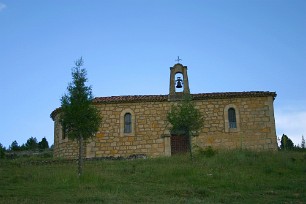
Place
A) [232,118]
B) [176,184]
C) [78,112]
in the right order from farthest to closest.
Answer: [232,118] → [78,112] → [176,184]

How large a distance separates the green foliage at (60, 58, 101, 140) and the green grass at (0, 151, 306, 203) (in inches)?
79.4

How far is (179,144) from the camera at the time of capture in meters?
23.0

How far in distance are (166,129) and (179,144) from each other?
1.24 metres

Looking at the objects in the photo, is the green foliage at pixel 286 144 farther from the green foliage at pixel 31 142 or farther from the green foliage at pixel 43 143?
the green foliage at pixel 31 142

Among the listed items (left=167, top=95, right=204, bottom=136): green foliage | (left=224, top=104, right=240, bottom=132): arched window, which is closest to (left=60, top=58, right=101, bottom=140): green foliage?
(left=167, top=95, right=204, bottom=136): green foliage

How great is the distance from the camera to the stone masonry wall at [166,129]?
22.6m

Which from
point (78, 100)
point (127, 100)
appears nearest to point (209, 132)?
point (127, 100)

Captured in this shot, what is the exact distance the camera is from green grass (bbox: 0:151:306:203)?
Result: 10.0 m

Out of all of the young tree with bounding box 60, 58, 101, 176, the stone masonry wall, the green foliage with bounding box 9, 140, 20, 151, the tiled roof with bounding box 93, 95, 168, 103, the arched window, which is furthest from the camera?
the green foliage with bounding box 9, 140, 20, 151

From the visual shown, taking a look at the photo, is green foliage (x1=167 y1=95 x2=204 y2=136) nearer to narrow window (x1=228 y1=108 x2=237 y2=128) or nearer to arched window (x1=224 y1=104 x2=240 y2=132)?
arched window (x1=224 y1=104 x2=240 y2=132)

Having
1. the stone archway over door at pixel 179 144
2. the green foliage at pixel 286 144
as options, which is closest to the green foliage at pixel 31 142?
the stone archway over door at pixel 179 144

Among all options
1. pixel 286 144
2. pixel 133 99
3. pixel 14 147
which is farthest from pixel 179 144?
pixel 14 147

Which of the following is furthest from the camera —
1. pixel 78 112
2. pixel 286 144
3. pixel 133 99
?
pixel 286 144

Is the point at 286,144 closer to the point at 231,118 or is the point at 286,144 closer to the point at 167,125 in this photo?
the point at 231,118
